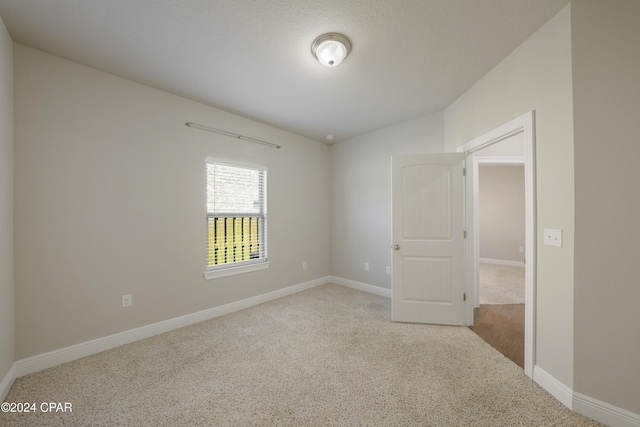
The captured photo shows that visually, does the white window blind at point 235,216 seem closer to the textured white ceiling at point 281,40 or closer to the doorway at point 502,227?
the textured white ceiling at point 281,40

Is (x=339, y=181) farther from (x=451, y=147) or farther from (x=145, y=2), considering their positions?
(x=145, y=2)

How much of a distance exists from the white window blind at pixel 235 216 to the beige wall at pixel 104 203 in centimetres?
15

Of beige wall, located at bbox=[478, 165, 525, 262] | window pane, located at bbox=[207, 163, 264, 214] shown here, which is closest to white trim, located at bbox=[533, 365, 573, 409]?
window pane, located at bbox=[207, 163, 264, 214]

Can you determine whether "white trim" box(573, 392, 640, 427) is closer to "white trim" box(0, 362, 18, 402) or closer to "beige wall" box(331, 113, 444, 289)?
"beige wall" box(331, 113, 444, 289)

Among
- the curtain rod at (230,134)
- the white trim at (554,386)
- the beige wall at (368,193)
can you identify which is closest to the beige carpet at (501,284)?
the beige wall at (368,193)

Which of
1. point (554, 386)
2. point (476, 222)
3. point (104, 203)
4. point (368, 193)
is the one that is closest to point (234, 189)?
point (104, 203)

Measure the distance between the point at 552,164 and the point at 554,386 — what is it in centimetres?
156

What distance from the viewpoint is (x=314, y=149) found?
465cm

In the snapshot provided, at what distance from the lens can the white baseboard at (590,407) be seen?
1.50m

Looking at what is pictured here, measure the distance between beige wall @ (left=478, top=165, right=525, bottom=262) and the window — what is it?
557 cm

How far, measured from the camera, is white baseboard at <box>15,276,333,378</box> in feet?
6.88

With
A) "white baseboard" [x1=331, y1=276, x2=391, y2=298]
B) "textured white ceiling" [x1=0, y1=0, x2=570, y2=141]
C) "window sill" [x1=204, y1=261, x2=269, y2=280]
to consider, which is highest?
"textured white ceiling" [x1=0, y1=0, x2=570, y2=141]

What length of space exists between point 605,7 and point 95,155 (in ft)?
13.1

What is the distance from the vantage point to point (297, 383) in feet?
6.40
